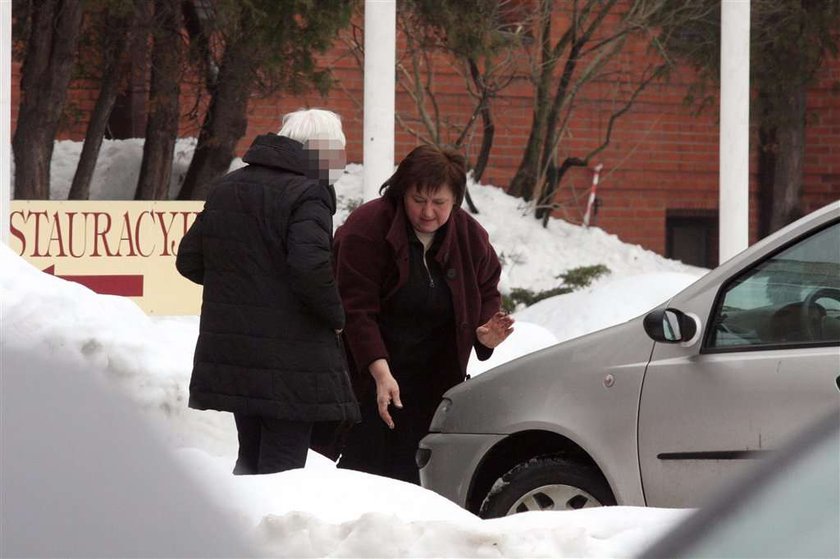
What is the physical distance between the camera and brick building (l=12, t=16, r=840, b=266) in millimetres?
17422

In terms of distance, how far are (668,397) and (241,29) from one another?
311 inches

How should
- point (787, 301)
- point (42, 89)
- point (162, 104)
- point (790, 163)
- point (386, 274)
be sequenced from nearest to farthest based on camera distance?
point (787, 301) → point (386, 274) → point (42, 89) → point (162, 104) → point (790, 163)

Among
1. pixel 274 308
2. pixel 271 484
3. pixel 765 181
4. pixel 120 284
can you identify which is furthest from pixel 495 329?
pixel 765 181

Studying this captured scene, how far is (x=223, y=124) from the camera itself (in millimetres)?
13273

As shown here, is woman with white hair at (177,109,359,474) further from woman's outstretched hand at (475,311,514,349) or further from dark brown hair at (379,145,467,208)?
woman's outstretched hand at (475,311,514,349)

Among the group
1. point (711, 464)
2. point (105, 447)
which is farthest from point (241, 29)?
point (105, 447)

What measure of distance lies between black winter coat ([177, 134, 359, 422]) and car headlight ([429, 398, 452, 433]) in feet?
2.33

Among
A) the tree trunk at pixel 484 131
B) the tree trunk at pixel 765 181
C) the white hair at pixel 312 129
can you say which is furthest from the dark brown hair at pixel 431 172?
the tree trunk at pixel 765 181

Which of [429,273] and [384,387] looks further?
[429,273]

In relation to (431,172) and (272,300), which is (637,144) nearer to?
(431,172)

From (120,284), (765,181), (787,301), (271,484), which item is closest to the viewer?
(271,484)

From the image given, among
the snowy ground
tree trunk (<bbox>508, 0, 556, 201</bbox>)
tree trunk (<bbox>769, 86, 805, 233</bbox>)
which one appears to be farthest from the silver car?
tree trunk (<bbox>769, 86, 805, 233</bbox>)

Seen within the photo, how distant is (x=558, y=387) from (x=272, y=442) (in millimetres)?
1045

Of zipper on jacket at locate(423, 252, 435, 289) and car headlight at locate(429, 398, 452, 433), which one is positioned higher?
zipper on jacket at locate(423, 252, 435, 289)
